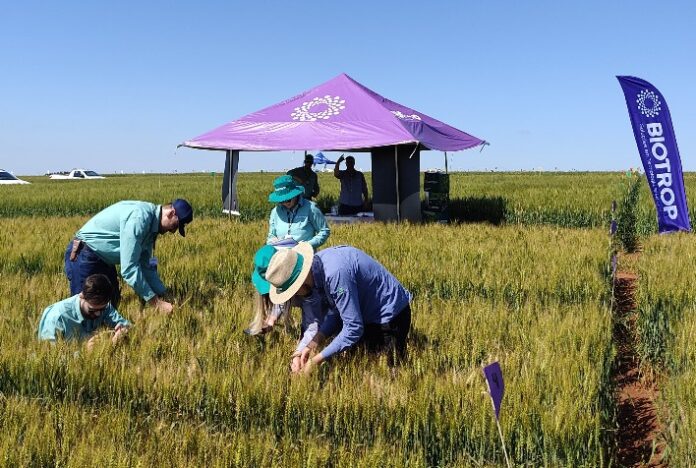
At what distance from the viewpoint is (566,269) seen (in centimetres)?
666

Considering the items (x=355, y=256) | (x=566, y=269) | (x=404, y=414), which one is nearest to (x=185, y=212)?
(x=355, y=256)

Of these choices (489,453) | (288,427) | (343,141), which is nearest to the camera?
(489,453)

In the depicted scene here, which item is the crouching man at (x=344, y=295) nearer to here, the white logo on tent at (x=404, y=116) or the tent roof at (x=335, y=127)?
the tent roof at (x=335, y=127)

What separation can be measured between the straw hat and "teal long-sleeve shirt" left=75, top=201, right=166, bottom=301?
1751mm

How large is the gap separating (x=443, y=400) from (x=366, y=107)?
9.79m

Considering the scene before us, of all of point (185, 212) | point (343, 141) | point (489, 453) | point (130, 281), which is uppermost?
point (343, 141)

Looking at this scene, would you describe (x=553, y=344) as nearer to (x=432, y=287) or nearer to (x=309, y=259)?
(x=309, y=259)

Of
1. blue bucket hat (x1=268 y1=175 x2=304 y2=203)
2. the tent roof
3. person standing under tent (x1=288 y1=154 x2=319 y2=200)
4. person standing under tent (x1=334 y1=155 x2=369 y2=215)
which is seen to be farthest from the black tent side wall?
blue bucket hat (x1=268 y1=175 x2=304 y2=203)

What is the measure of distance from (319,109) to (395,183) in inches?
90.8

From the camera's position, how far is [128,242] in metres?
4.36

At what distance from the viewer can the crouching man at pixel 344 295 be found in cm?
307

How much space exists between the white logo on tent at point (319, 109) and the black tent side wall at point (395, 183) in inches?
54.4

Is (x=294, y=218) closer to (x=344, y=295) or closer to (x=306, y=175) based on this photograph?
(x=344, y=295)

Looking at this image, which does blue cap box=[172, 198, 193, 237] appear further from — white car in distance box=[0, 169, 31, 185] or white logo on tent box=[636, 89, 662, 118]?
white car in distance box=[0, 169, 31, 185]
